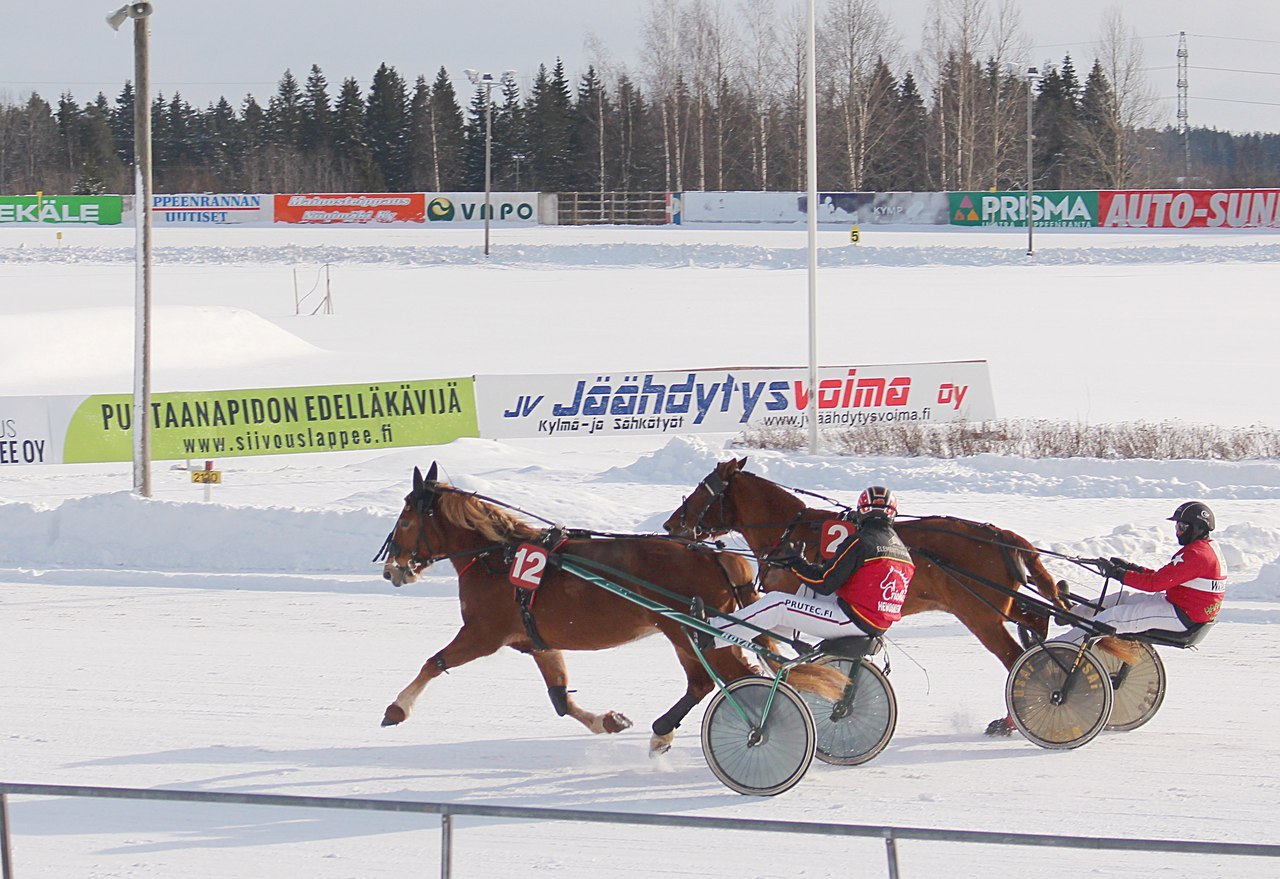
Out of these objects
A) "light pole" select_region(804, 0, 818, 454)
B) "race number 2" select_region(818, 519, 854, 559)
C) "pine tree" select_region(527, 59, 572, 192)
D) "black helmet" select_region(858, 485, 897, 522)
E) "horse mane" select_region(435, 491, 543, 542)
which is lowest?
"race number 2" select_region(818, 519, 854, 559)

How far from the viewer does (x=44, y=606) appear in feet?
33.8

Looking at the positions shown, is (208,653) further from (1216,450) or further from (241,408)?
(1216,450)

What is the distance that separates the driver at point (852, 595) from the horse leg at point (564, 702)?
3.31 feet

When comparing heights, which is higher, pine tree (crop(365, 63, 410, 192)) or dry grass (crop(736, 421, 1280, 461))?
pine tree (crop(365, 63, 410, 192))

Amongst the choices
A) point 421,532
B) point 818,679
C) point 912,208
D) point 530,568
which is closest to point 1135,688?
point 818,679

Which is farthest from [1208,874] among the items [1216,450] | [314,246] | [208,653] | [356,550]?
[314,246]

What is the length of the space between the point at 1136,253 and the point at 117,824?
42463 mm

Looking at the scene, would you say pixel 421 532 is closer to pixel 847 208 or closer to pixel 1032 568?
pixel 1032 568

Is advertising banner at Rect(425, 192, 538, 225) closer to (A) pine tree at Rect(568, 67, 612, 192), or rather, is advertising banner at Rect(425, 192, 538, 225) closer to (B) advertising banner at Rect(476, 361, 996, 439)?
(A) pine tree at Rect(568, 67, 612, 192)

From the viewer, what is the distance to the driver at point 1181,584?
20.9 ft

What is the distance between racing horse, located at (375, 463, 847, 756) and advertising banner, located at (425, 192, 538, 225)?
159 ft

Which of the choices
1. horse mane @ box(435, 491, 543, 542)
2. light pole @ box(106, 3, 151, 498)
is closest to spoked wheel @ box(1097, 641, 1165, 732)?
horse mane @ box(435, 491, 543, 542)

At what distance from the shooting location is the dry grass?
1554 cm

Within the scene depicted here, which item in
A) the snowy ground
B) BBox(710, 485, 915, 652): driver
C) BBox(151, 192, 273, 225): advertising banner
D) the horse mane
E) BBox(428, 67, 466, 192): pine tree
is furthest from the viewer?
BBox(428, 67, 466, 192): pine tree
